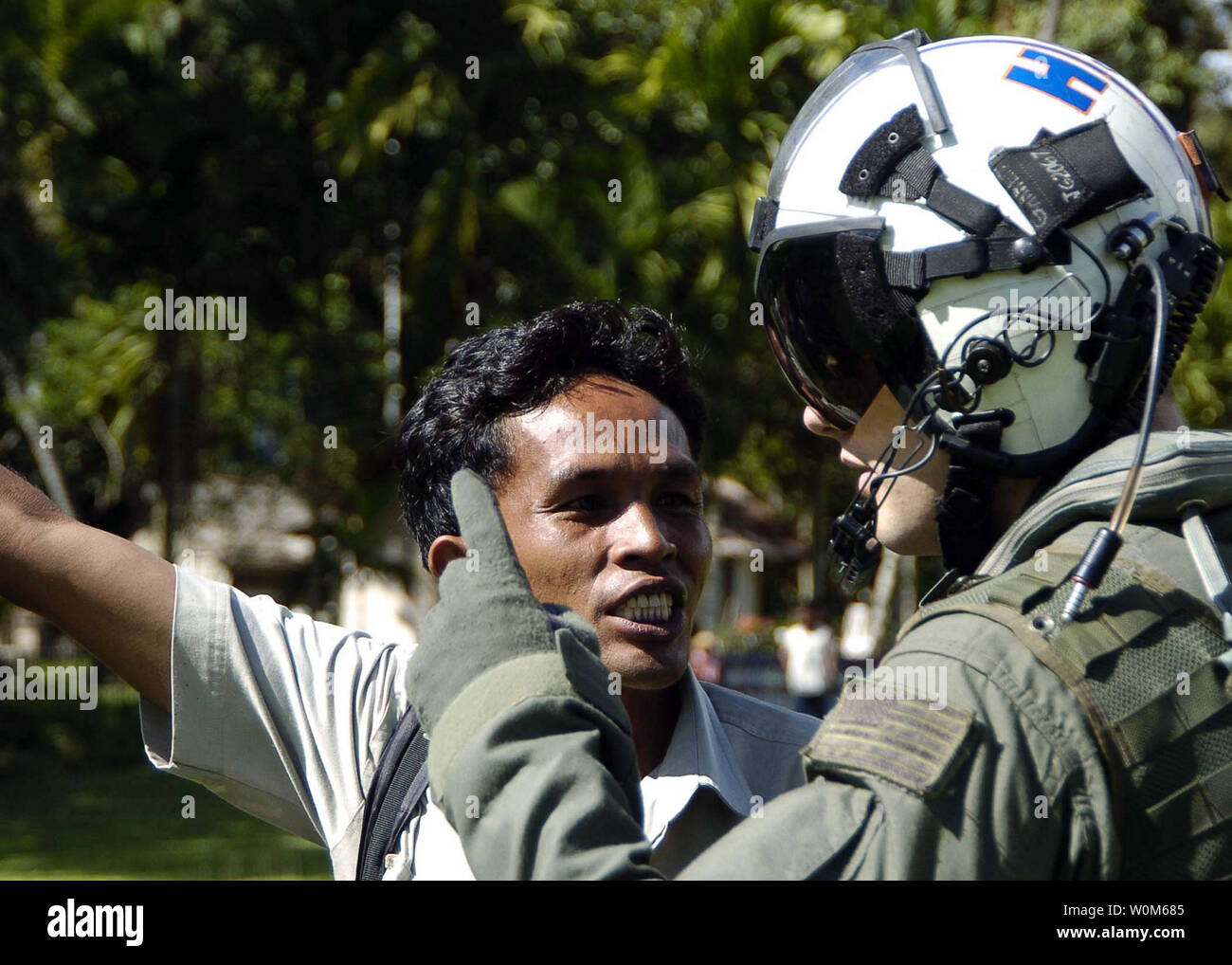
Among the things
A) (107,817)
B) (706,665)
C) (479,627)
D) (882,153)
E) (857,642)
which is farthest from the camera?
(857,642)

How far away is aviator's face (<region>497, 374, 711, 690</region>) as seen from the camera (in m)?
2.49

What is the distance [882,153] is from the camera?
184cm

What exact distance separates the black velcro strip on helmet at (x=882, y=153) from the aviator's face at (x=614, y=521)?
88cm

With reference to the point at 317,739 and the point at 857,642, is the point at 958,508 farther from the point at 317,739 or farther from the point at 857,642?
the point at 857,642

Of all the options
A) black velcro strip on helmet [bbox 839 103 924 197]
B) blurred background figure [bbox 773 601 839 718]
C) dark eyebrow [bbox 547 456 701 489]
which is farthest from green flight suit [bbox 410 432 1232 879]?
blurred background figure [bbox 773 601 839 718]

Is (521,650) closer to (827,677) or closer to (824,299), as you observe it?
(824,299)

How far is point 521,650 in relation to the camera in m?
1.50

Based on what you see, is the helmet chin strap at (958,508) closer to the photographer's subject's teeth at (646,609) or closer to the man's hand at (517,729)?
the man's hand at (517,729)

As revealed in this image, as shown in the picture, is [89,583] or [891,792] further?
[89,583]

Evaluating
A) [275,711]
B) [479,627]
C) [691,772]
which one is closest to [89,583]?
[275,711]

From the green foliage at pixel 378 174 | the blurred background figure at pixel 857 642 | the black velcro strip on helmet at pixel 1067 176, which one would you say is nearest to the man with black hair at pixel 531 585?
the black velcro strip on helmet at pixel 1067 176

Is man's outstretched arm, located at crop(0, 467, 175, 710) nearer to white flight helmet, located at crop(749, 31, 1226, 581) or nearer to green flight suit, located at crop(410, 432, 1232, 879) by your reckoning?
green flight suit, located at crop(410, 432, 1232, 879)

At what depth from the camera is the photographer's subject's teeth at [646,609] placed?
8.14ft

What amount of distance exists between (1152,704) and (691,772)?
1148 millimetres
